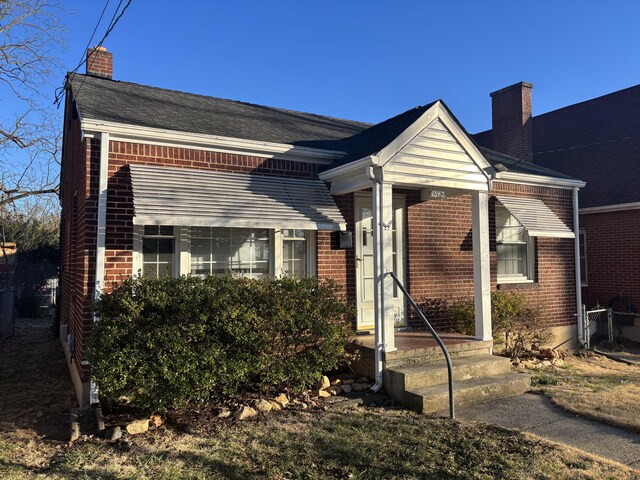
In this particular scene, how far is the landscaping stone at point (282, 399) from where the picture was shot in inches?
233

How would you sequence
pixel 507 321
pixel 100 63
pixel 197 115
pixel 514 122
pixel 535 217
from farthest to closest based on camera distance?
pixel 514 122
pixel 100 63
pixel 535 217
pixel 507 321
pixel 197 115

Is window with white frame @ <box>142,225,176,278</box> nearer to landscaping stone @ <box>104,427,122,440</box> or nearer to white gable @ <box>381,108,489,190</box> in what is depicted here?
landscaping stone @ <box>104,427,122,440</box>

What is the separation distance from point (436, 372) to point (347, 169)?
10.1 ft

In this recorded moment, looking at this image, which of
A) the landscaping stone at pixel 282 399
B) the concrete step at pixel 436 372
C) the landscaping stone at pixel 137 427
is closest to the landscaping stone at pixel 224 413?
the landscaping stone at pixel 282 399

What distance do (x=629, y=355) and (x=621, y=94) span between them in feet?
33.5

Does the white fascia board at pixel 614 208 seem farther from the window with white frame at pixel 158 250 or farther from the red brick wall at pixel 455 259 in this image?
the window with white frame at pixel 158 250

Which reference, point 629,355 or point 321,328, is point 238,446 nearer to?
point 321,328

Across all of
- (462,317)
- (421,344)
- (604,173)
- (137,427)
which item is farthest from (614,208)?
Answer: (137,427)

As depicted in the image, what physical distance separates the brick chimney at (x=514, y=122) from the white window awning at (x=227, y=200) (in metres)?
9.41

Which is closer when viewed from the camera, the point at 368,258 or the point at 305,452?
the point at 305,452

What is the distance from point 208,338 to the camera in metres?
5.48

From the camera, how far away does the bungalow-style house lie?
624 centimetres

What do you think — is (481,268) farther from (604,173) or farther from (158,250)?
(604,173)

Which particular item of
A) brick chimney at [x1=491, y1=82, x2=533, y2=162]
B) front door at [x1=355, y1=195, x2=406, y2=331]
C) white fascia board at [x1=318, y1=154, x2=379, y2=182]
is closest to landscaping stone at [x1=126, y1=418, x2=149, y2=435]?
front door at [x1=355, y1=195, x2=406, y2=331]
